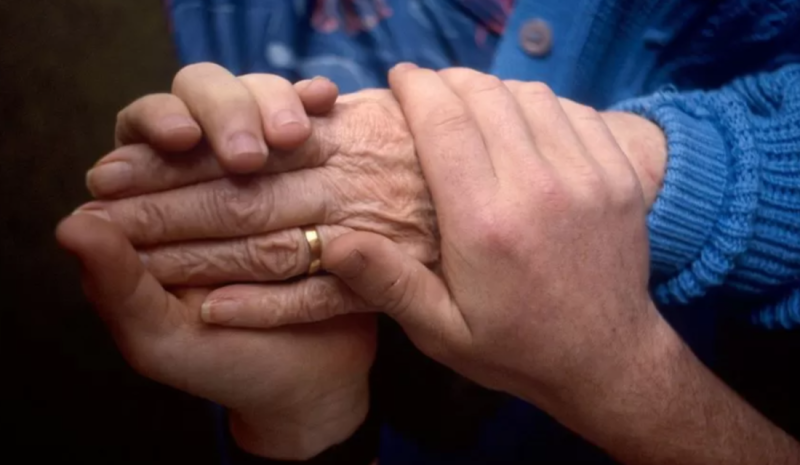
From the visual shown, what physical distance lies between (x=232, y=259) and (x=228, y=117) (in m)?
0.11

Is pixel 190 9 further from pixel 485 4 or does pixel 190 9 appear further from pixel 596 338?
pixel 596 338

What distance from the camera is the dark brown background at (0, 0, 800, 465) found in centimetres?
67

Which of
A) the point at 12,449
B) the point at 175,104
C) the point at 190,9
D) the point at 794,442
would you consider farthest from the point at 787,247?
the point at 12,449

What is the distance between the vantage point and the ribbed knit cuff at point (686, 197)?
55cm

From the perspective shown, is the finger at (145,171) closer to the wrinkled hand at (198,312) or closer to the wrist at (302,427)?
the wrinkled hand at (198,312)

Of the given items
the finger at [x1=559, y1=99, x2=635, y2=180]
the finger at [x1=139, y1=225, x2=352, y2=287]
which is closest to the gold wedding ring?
the finger at [x1=139, y1=225, x2=352, y2=287]

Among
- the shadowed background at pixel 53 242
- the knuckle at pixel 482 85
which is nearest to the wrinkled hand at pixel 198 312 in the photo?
the knuckle at pixel 482 85

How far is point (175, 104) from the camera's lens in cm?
44

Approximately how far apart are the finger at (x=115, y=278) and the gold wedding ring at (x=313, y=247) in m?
0.10

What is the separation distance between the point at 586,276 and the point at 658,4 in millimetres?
345

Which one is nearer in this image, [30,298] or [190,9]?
[190,9]

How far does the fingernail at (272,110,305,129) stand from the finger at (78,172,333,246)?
5 centimetres

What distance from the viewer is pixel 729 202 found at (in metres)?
0.56

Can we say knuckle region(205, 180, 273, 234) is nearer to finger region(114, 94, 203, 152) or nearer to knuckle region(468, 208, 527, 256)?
finger region(114, 94, 203, 152)
